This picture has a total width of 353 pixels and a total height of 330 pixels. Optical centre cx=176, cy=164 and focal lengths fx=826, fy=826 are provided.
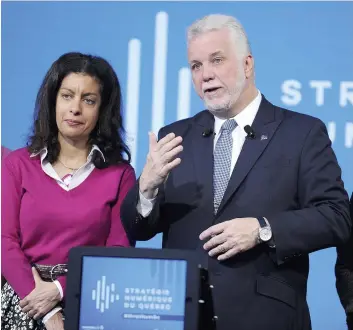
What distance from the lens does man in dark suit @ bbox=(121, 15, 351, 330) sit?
2338 mm

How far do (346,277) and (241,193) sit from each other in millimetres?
481

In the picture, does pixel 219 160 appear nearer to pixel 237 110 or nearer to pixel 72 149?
pixel 237 110

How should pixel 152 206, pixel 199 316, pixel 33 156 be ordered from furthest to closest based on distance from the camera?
pixel 33 156
pixel 152 206
pixel 199 316

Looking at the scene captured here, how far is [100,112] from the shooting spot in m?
2.87

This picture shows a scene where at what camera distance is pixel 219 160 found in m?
2.56

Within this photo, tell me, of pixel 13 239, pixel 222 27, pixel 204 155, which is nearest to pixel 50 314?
pixel 13 239

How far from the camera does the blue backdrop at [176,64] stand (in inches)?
141

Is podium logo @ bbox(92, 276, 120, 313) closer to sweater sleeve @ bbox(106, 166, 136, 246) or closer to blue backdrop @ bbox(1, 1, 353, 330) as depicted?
sweater sleeve @ bbox(106, 166, 136, 246)

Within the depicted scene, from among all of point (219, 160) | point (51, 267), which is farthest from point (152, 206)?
point (51, 267)

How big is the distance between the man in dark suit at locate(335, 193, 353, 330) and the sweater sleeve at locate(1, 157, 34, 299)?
3.24 feet

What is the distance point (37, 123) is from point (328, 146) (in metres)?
1.01

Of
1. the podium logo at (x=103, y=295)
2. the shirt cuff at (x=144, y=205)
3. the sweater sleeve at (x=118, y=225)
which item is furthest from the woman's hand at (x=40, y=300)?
the podium logo at (x=103, y=295)

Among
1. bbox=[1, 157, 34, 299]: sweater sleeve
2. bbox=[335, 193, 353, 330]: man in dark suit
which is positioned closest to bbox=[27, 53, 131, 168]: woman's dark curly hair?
bbox=[1, 157, 34, 299]: sweater sleeve

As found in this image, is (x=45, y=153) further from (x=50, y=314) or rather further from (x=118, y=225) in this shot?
(x=50, y=314)
